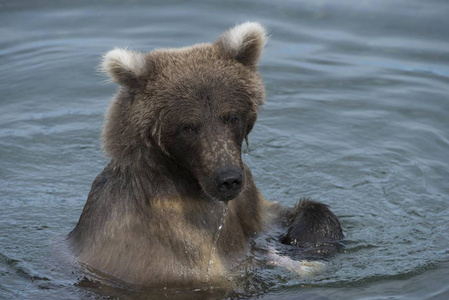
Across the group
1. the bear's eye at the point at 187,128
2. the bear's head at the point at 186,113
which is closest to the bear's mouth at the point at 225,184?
the bear's head at the point at 186,113

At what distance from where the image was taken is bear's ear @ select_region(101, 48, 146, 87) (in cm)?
656

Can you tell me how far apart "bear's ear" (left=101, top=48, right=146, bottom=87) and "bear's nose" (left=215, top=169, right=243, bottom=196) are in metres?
0.97

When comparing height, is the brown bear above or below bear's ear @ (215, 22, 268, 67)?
below

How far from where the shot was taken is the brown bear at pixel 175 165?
21.5 ft

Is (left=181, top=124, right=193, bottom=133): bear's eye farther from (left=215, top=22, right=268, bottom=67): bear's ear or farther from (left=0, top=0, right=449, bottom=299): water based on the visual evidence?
(left=0, top=0, right=449, bottom=299): water

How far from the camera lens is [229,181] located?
6410 mm

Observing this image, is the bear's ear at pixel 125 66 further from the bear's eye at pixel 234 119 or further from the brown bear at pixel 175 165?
the bear's eye at pixel 234 119

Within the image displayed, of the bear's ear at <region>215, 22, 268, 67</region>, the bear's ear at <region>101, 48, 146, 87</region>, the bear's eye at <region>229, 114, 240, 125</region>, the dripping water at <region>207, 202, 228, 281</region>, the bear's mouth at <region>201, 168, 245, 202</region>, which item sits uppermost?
the bear's ear at <region>215, 22, 268, 67</region>

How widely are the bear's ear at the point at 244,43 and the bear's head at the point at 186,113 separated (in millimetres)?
32

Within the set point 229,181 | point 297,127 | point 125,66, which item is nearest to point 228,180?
point 229,181

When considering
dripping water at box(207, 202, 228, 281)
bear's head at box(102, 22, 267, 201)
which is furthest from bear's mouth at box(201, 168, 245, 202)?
dripping water at box(207, 202, 228, 281)

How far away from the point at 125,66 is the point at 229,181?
1160mm

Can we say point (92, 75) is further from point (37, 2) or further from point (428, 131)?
point (428, 131)

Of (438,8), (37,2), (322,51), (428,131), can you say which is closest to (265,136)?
(428,131)
